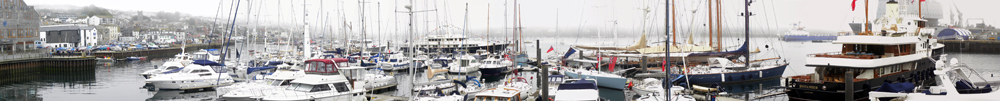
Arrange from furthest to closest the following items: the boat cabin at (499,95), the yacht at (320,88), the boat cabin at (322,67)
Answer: the boat cabin at (322,67) < the yacht at (320,88) < the boat cabin at (499,95)

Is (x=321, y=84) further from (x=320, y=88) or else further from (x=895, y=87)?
(x=895, y=87)

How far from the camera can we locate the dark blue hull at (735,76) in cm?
3131

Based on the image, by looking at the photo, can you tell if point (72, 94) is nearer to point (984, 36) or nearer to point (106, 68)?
point (106, 68)

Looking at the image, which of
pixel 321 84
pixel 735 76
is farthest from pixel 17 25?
pixel 735 76

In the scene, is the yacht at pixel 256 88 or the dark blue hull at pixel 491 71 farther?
the dark blue hull at pixel 491 71

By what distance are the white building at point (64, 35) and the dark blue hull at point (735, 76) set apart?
7369cm

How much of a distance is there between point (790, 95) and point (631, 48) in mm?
27945

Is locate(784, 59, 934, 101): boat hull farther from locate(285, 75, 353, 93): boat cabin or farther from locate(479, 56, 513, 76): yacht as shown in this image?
locate(479, 56, 513, 76): yacht

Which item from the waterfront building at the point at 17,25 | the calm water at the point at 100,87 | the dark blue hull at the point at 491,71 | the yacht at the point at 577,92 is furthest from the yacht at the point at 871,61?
the waterfront building at the point at 17,25

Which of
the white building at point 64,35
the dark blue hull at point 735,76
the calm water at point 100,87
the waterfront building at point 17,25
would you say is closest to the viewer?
the dark blue hull at point 735,76

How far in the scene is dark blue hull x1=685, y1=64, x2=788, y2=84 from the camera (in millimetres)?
31312

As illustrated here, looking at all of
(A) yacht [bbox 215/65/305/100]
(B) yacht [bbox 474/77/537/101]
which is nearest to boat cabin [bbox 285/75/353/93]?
(A) yacht [bbox 215/65/305/100]

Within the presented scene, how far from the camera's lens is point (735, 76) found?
32.9m

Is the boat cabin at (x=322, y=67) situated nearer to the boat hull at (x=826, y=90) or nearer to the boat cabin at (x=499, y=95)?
the boat cabin at (x=499, y=95)
